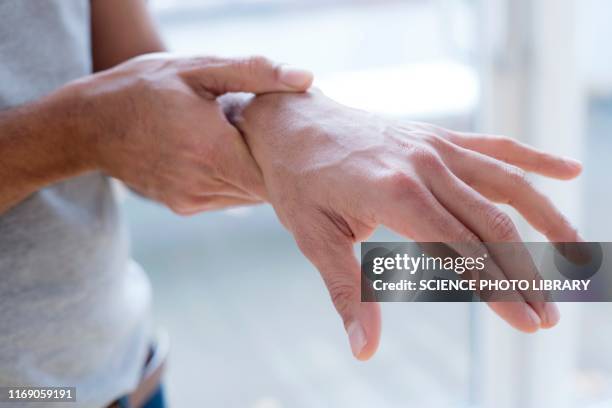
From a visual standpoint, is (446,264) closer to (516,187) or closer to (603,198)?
(516,187)

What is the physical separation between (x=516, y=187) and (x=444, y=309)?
1.64m

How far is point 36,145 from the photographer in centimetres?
75

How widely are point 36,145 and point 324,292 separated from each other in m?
1.60

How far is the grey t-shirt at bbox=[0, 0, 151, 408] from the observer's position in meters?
0.80

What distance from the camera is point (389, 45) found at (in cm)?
223

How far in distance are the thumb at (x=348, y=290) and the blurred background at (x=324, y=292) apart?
1.33 metres

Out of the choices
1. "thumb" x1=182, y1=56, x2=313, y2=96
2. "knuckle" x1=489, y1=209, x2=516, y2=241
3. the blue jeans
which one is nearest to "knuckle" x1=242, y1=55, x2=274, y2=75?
"thumb" x1=182, y1=56, x2=313, y2=96

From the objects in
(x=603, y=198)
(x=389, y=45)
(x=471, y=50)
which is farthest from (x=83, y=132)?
(x=603, y=198)

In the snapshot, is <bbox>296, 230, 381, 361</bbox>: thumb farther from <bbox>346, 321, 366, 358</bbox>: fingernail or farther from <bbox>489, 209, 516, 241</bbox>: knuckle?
<bbox>489, 209, 516, 241</bbox>: knuckle

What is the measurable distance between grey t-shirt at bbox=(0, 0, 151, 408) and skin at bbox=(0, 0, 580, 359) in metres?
0.07

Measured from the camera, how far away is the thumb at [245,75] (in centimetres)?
78

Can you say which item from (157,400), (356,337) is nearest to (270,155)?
(356,337)

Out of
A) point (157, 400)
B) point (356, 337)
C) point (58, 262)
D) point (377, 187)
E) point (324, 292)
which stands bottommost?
point (324, 292)

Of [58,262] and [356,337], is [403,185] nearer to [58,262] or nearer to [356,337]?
[356,337]
